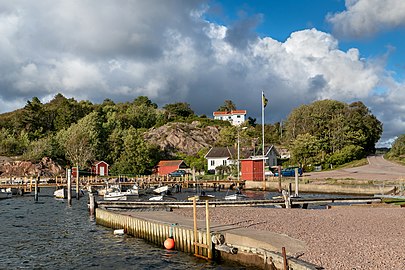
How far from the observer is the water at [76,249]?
20.2 metres

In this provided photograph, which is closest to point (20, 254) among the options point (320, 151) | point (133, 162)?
point (133, 162)

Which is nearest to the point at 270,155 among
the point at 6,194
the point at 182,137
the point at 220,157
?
the point at 220,157

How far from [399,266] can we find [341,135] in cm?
9384

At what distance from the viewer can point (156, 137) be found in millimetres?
127250

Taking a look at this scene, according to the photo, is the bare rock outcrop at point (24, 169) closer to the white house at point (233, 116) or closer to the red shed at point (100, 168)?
the red shed at point (100, 168)

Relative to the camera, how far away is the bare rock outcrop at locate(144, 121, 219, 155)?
12319 centimetres

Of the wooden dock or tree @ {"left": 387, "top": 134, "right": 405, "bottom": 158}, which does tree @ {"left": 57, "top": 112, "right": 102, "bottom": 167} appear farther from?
tree @ {"left": 387, "top": 134, "right": 405, "bottom": 158}

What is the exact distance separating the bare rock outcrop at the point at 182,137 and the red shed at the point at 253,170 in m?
47.1

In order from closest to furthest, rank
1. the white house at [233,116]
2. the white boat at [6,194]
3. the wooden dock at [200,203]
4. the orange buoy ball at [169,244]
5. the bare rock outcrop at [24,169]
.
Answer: the orange buoy ball at [169,244] → the wooden dock at [200,203] → the white boat at [6,194] → the bare rock outcrop at [24,169] → the white house at [233,116]

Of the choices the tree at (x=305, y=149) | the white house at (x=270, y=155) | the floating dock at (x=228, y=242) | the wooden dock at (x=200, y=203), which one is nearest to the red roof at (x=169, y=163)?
the white house at (x=270, y=155)

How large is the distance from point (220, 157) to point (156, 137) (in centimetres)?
3116

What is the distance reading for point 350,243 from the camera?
17.7 meters

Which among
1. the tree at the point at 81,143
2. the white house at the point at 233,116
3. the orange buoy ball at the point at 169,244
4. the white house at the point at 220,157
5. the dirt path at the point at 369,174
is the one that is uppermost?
the white house at the point at 233,116

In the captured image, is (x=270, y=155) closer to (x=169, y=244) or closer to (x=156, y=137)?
(x=156, y=137)
